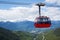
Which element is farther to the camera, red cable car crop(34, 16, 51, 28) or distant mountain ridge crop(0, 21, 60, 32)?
distant mountain ridge crop(0, 21, 60, 32)

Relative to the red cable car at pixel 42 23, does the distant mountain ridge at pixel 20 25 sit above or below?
below

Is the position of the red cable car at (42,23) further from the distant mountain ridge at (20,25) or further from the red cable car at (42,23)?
the distant mountain ridge at (20,25)

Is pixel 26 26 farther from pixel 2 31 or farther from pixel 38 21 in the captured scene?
pixel 38 21

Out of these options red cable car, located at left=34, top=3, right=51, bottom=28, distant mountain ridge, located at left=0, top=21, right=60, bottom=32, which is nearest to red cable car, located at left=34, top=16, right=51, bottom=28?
red cable car, located at left=34, top=3, right=51, bottom=28

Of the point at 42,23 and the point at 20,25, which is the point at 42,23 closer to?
the point at 42,23

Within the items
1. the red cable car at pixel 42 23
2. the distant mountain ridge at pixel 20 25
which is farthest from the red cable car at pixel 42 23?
the distant mountain ridge at pixel 20 25

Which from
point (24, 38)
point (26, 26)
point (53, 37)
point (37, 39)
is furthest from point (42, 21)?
point (26, 26)

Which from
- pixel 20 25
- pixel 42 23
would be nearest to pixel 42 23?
pixel 42 23

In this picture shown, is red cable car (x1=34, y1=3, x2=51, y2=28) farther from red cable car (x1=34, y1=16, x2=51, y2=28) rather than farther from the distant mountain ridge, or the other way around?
the distant mountain ridge

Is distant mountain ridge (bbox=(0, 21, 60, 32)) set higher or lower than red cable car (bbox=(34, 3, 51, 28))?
lower

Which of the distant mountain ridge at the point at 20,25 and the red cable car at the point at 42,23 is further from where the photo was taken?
the distant mountain ridge at the point at 20,25

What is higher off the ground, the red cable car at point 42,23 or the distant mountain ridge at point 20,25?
the red cable car at point 42,23

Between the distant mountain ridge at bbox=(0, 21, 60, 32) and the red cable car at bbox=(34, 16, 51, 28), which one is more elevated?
the red cable car at bbox=(34, 16, 51, 28)
